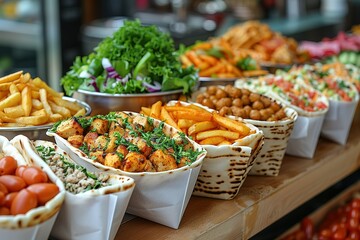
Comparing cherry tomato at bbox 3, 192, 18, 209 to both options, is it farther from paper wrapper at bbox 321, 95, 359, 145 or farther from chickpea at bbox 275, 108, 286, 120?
paper wrapper at bbox 321, 95, 359, 145

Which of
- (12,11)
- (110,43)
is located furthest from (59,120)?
(12,11)

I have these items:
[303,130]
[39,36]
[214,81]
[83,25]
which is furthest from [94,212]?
[83,25]

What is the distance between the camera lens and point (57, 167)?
5.62 feet

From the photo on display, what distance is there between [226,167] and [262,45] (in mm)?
1939

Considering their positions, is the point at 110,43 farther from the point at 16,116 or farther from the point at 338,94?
the point at 338,94

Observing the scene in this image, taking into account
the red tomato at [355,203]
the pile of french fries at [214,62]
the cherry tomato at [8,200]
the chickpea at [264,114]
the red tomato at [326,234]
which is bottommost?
the red tomato at [326,234]

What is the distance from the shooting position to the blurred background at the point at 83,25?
5.70m

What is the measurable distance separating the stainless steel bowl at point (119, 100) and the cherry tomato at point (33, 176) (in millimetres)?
907

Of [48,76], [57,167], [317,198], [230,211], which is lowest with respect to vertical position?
[48,76]

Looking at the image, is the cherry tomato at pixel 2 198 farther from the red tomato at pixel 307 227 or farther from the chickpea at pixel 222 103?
the red tomato at pixel 307 227

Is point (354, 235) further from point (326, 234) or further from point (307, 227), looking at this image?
point (307, 227)

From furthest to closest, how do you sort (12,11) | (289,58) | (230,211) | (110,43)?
(12,11) → (289,58) → (110,43) → (230,211)

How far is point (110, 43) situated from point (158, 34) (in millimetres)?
252

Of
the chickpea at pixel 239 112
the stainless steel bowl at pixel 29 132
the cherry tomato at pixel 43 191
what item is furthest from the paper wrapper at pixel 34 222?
the chickpea at pixel 239 112
